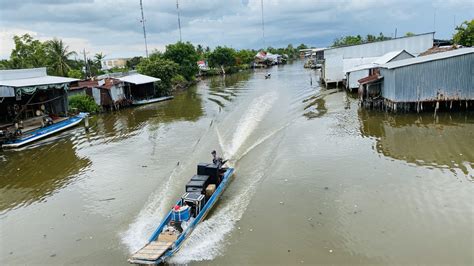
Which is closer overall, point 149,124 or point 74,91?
point 149,124

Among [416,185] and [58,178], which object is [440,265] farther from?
[58,178]

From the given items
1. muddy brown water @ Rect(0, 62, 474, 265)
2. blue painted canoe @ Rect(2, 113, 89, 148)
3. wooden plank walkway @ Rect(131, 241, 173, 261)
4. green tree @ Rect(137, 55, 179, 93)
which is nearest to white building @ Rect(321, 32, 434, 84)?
muddy brown water @ Rect(0, 62, 474, 265)

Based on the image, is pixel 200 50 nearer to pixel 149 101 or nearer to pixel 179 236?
pixel 149 101

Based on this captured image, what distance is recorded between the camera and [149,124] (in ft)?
99.6

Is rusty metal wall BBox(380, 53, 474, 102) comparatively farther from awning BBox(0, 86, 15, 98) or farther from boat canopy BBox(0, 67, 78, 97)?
awning BBox(0, 86, 15, 98)

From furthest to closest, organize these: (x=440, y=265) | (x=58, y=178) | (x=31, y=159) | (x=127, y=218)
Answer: (x=31, y=159)
(x=58, y=178)
(x=127, y=218)
(x=440, y=265)

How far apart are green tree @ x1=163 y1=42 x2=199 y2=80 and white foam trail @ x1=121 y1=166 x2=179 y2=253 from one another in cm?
4802

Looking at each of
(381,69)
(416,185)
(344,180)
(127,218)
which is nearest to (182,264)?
(127,218)

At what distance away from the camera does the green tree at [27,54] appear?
42.6m

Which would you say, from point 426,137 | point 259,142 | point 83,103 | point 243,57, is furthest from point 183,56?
point 426,137

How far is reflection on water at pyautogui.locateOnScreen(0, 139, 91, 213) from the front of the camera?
1620 cm

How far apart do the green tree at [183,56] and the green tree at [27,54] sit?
20148 millimetres

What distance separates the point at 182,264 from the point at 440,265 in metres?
7.03

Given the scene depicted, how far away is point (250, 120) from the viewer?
27766 mm
